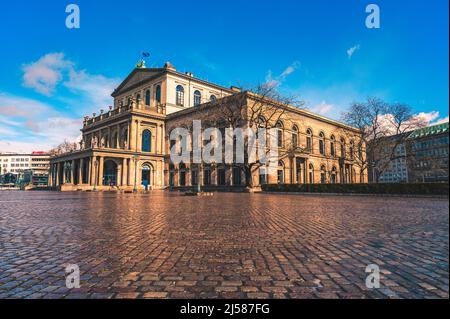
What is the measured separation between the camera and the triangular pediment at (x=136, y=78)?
5770cm

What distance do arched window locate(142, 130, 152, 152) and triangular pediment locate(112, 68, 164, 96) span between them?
13254mm

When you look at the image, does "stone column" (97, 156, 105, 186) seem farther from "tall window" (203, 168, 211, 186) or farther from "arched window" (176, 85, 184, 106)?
"arched window" (176, 85, 184, 106)

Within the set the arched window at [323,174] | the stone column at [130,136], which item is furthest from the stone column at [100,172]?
the arched window at [323,174]

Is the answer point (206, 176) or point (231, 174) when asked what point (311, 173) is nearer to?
point (231, 174)

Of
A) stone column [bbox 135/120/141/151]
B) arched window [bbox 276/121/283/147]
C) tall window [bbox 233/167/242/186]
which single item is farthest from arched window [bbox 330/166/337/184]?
stone column [bbox 135/120/141/151]

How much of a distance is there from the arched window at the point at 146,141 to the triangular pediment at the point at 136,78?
522 inches

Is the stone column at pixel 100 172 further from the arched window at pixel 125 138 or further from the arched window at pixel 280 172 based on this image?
the arched window at pixel 280 172

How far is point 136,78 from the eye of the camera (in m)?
63.0

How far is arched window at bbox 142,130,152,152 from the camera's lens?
52.5 m

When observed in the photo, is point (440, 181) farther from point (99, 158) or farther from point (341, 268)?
point (99, 158)

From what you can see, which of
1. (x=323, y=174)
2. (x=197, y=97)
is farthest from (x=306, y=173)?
(x=197, y=97)

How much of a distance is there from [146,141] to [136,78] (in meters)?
19.2

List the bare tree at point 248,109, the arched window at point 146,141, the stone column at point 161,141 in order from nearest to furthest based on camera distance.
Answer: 1. the bare tree at point 248,109
2. the arched window at point 146,141
3. the stone column at point 161,141
